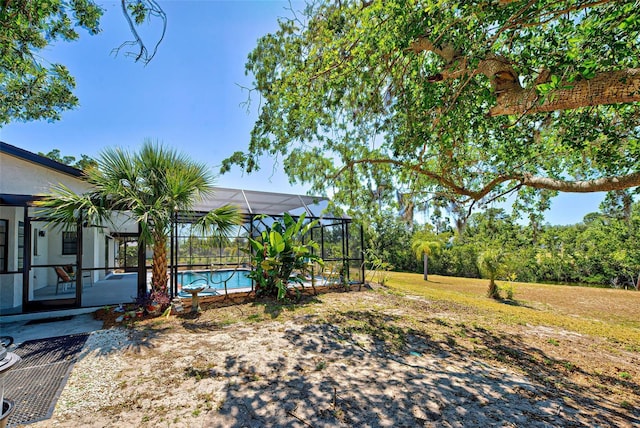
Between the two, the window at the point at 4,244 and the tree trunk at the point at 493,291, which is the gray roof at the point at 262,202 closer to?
the window at the point at 4,244

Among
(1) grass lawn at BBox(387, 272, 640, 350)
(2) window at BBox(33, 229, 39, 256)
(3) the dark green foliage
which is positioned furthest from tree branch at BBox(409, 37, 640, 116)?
(3) the dark green foliage

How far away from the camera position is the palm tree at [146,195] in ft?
19.1

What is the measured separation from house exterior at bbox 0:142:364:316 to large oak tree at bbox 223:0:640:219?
2.34 m

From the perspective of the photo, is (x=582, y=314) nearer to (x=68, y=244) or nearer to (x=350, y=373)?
(x=350, y=373)

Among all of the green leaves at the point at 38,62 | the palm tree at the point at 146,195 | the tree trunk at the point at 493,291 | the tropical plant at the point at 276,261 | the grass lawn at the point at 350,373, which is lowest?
the tree trunk at the point at 493,291

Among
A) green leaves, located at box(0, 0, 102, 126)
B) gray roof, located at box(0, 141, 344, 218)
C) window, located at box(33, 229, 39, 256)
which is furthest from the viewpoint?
gray roof, located at box(0, 141, 344, 218)

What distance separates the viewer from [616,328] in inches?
300

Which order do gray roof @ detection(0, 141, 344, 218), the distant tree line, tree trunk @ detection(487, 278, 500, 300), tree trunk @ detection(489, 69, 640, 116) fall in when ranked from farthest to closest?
the distant tree line → tree trunk @ detection(487, 278, 500, 300) → gray roof @ detection(0, 141, 344, 218) → tree trunk @ detection(489, 69, 640, 116)

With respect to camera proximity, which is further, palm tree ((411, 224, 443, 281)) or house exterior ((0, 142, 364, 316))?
palm tree ((411, 224, 443, 281))

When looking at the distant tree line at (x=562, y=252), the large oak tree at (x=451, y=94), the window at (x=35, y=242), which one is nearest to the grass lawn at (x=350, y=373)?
the large oak tree at (x=451, y=94)

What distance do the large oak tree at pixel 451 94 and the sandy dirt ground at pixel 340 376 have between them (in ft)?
9.96

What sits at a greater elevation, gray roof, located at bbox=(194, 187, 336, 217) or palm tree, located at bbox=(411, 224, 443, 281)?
gray roof, located at bbox=(194, 187, 336, 217)

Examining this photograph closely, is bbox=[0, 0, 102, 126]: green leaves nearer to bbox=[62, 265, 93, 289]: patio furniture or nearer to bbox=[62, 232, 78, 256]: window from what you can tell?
bbox=[62, 232, 78, 256]: window

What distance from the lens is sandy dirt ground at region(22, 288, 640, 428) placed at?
9.62ft
